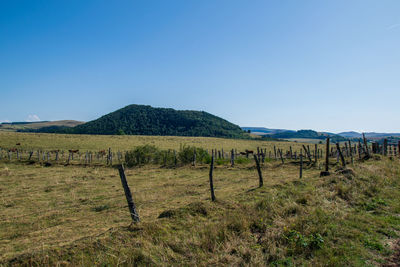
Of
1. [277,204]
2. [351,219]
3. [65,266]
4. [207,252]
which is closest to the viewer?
[65,266]

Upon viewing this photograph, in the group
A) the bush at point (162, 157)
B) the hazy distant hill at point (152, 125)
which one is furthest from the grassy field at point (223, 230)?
the hazy distant hill at point (152, 125)

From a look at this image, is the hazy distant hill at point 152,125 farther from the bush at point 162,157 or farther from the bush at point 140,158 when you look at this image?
the bush at point 162,157

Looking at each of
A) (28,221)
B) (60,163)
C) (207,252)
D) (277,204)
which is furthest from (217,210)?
(60,163)

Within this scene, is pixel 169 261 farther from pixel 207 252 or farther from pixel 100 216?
pixel 100 216

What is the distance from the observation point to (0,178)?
749 inches

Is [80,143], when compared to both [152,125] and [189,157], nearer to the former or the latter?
[189,157]

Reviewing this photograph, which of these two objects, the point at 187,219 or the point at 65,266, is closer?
the point at 65,266

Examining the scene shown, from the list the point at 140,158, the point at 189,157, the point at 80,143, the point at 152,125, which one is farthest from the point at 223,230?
the point at 152,125

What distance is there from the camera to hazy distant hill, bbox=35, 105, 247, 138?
141m

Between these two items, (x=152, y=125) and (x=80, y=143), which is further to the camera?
(x=152, y=125)

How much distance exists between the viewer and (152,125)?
520 ft

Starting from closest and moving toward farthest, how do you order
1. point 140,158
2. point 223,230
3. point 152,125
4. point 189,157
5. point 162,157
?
1. point 223,230
2. point 189,157
3. point 140,158
4. point 162,157
5. point 152,125

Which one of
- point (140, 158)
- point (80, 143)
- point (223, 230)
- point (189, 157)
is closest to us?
point (223, 230)

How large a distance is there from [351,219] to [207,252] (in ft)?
15.1
